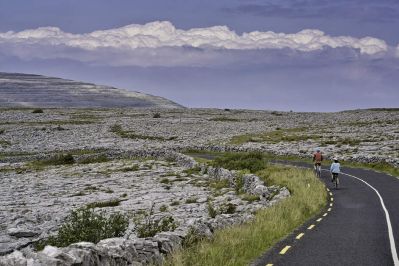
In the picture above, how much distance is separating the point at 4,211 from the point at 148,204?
8.24m

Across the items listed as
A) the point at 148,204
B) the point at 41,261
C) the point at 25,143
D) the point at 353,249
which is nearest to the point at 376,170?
the point at 148,204

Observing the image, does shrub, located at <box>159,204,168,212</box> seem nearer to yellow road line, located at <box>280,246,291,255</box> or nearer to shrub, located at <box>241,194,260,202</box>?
shrub, located at <box>241,194,260,202</box>

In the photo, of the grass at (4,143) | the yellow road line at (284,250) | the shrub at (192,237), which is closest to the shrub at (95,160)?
the grass at (4,143)

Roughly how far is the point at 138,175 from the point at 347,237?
3061cm

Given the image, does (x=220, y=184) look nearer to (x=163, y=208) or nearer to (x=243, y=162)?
(x=243, y=162)

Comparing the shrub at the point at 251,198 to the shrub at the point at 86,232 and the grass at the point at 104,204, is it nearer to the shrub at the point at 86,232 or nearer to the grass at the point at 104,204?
the grass at the point at 104,204

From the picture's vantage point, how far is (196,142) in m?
88.6

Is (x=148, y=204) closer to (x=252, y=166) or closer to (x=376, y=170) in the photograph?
(x=252, y=166)

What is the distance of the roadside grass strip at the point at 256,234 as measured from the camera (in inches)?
627

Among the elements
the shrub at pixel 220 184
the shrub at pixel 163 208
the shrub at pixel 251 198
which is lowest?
the shrub at pixel 220 184

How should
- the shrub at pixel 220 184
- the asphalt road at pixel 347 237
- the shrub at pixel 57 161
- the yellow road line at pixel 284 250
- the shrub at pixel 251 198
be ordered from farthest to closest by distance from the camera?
the shrub at pixel 57 161 → the shrub at pixel 220 184 → the shrub at pixel 251 198 → the yellow road line at pixel 284 250 → the asphalt road at pixel 347 237

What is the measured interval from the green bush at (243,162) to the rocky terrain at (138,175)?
2114mm

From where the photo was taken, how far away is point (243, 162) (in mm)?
51375

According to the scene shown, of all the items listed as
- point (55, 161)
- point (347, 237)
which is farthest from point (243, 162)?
point (347, 237)
